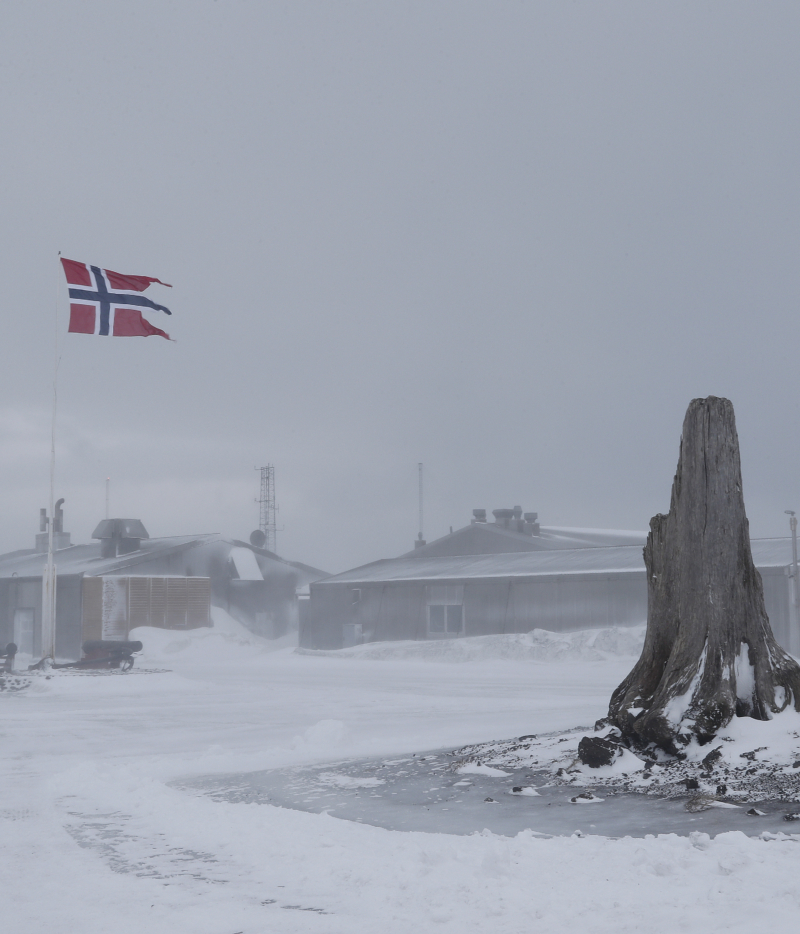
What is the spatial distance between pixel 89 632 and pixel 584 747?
4268 centimetres

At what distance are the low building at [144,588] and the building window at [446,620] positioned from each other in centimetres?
1256

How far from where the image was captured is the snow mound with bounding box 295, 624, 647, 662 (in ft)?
126

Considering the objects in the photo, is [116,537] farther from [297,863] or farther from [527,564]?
[297,863]

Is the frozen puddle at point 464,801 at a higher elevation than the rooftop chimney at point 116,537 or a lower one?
lower

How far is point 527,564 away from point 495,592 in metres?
3.57

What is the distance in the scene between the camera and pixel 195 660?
153 ft

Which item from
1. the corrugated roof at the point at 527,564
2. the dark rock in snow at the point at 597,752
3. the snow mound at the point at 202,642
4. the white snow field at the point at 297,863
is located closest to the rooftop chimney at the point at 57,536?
the snow mound at the point at 202,642

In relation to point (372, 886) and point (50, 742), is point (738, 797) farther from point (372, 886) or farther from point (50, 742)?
point (50, 742)

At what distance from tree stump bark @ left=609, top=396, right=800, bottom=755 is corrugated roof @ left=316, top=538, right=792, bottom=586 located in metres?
28.2

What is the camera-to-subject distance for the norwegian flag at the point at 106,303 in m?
27.9

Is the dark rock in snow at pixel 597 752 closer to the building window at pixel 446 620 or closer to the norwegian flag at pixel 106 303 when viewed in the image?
the norwegian flag at pixel 106 303

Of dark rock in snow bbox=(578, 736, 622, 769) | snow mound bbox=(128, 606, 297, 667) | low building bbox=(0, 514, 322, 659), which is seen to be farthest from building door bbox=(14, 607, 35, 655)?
dark rock in snow bbox=(578, 736, 622, 769)

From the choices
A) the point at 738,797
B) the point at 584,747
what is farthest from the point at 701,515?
the point at 738,797

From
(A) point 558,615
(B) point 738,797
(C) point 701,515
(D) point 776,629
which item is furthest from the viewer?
(A) point 558,615
